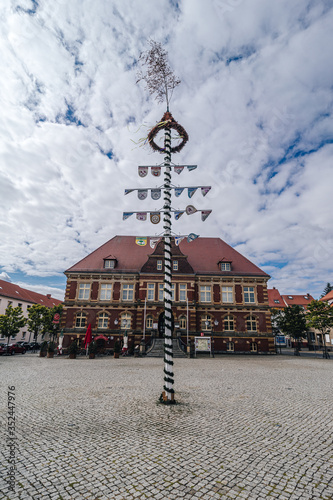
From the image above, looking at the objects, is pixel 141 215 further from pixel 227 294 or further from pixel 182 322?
pixel 227 294

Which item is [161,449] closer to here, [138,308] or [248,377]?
[248,377]

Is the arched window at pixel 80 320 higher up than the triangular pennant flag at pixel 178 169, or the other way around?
the triangular pennant flag at pixel 178 169

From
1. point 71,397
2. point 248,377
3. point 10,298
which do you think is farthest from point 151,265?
point 10,298

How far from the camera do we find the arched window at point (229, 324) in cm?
3272

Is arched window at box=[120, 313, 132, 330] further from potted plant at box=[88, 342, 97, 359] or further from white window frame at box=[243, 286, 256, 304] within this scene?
white window frame at box=[243, 286, 256, 304]

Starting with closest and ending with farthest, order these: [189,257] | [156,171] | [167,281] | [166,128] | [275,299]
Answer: [167,281], [156,171], [166,128], [189,257], [275,299]

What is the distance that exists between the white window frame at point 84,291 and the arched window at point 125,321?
5349mm

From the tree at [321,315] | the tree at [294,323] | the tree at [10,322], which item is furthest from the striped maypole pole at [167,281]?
the tree at [10,322]

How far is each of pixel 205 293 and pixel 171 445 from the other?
29278mm

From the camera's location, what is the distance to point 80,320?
32.9 m

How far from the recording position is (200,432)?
614 centimetres

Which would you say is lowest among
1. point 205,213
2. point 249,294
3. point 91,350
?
point 91,350

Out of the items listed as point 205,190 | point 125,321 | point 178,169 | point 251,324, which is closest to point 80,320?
point 125,321

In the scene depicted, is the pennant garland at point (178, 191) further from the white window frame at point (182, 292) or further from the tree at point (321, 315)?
the tree at point (321, 315)
